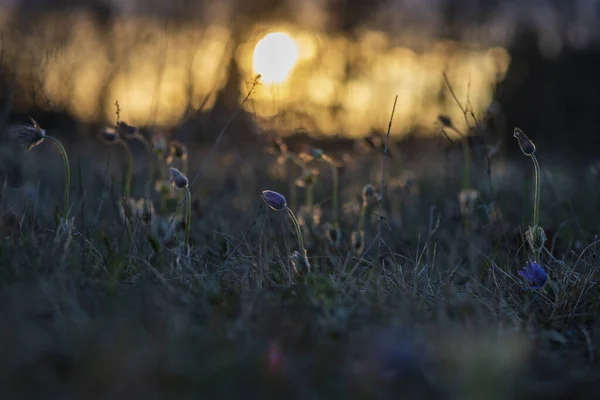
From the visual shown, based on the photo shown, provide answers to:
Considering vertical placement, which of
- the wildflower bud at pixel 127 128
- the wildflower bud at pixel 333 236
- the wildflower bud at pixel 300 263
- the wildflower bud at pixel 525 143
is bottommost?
the wildflower bud at pixel 333 236

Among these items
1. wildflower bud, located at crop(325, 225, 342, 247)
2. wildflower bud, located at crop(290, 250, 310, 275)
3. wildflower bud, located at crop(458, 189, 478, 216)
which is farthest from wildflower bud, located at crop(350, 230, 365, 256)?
wildflower bud, located at crop(458, 189, 478, 216)

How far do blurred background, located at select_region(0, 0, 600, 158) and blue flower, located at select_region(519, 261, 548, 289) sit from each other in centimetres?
209

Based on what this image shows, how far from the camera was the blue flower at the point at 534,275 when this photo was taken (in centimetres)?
178

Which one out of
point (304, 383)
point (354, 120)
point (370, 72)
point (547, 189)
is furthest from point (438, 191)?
point (304, 383)

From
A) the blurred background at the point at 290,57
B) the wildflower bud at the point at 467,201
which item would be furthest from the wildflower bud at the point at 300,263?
the blurred background at the point at 290,57

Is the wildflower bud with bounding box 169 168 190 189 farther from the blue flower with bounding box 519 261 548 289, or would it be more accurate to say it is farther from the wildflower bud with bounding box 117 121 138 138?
the blue flower with bounding box 519 261 548 289

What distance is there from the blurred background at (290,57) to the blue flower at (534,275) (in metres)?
2.09

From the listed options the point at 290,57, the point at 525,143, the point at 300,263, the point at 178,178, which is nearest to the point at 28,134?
the point at 178,178

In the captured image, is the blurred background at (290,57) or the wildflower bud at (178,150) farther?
the blurred background at (290,57)

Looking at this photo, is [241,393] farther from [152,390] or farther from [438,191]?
[438,191]

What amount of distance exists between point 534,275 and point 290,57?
3559 mm

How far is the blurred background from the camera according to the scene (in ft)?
16.1

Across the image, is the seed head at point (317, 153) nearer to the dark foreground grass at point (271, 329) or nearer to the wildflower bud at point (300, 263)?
the dark foreground grass at point (271, 329)

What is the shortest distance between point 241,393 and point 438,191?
131 inches
